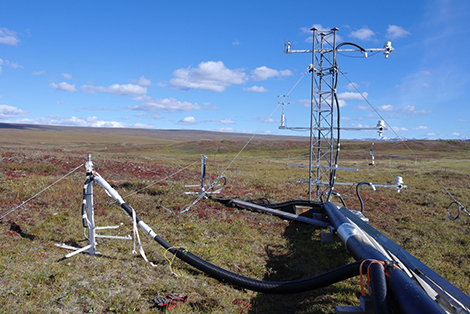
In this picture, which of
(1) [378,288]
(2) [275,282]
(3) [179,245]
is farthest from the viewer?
(3) [179,245]

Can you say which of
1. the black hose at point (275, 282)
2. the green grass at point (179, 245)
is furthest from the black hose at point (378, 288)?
the green grass at point (179, 245)

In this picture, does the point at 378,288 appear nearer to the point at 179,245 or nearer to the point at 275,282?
the point at 275,282

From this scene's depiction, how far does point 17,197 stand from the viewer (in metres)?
11.1

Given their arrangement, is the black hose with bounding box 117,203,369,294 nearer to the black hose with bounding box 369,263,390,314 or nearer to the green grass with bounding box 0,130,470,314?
the green grass with bounding box 0,130,470,314

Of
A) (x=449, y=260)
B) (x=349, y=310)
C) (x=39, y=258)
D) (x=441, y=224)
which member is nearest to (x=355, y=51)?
(x=441, y=224)

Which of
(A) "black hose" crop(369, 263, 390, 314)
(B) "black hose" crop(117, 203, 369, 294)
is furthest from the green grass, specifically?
(A) "black hose" crop(369, 263, 390, 314)


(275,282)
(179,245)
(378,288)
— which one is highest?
(378,288)

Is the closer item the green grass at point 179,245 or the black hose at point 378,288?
the black hose at point 378,288

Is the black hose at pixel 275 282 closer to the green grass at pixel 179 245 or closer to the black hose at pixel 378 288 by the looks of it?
the green grass at pixel 179 245

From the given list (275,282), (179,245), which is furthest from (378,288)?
(179,245)

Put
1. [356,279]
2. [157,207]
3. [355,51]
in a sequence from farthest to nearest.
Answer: [355,51]
[157,207]
[356,279]

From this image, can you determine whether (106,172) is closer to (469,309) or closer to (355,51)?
(355,51)

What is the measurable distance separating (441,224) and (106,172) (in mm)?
17401

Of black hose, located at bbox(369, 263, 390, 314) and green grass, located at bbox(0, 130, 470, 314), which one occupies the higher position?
black hose, located at bbox(369, 263, 390, 314)
